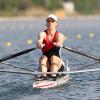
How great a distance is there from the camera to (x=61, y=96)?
1642 cm

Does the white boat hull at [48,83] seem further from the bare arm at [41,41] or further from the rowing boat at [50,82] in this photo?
the bare arm at [41,41]

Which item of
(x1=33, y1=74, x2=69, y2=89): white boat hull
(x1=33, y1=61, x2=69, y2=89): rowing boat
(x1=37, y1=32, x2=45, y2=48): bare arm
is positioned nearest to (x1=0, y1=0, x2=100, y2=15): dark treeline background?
A: (x1=33, y1=61, x2=69, y2=89): rowing boat

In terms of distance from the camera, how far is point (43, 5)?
129750mm

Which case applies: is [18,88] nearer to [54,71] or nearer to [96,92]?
[54,71]

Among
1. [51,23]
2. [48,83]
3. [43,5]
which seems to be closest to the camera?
[48,83]

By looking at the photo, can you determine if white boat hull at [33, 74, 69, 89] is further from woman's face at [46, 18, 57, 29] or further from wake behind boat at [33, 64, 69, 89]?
woman's face at [46, 18, 57, 29]

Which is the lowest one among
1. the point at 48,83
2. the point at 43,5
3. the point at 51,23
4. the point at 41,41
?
the point at 43,5

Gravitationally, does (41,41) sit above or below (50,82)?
above

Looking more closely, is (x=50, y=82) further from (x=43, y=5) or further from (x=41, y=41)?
(x=43, y=5)

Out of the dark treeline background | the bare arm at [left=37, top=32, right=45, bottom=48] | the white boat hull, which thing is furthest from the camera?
the dark treeline background

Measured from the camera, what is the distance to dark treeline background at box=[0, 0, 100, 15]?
119 m

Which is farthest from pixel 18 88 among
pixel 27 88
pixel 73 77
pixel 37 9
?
pixel 37 9

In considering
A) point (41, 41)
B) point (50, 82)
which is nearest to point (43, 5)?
point (41, 41)

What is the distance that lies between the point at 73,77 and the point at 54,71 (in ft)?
8.71
